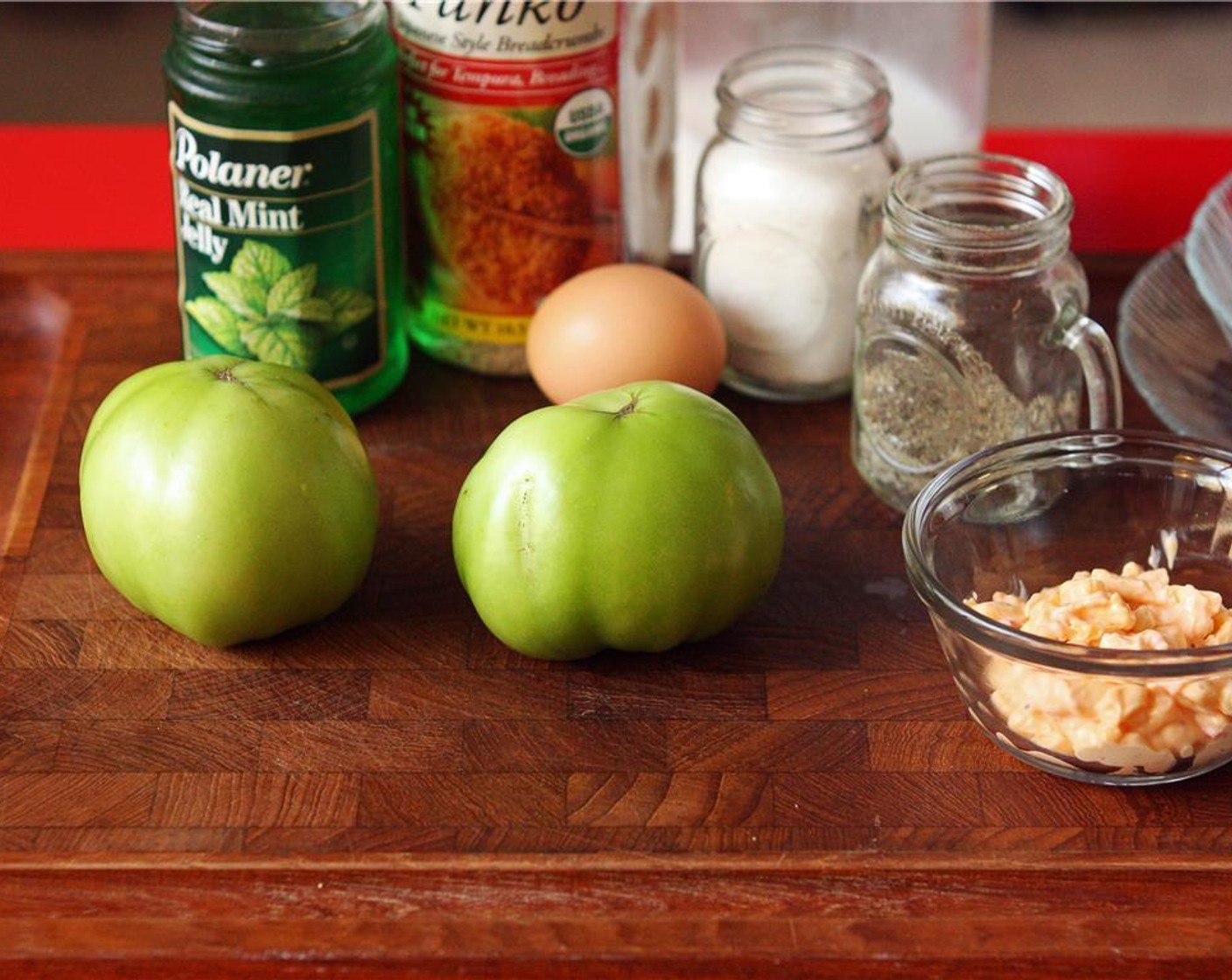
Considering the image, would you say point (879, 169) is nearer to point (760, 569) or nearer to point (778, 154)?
point (778, 154)

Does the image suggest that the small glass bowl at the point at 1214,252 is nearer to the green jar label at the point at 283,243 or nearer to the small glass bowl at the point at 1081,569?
the small glass bowl at the point at 1081,569

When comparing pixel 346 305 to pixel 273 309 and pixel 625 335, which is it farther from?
pixel 625 335

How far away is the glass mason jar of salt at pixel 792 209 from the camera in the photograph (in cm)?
114

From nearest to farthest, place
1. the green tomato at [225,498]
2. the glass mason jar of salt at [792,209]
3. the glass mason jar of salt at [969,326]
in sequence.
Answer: the green tomato at [225,498] < the glass mason jar of salt at [969,326] < the glass mason jar of salt at [792,209]

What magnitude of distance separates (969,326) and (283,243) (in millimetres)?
430

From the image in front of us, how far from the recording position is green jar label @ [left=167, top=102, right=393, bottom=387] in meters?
1.07

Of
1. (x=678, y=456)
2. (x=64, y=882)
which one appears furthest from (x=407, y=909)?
(x=678, y=456)

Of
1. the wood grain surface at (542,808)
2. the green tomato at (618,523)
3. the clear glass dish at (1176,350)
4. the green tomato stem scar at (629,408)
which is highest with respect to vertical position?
the green tomato stem scar at (629,408)

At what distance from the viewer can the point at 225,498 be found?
91 centimetres

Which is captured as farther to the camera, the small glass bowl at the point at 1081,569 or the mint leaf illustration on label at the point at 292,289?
the mint leaf illustration on label at the point at 292,289

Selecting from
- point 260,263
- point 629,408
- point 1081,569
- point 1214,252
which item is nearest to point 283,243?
point 260,263

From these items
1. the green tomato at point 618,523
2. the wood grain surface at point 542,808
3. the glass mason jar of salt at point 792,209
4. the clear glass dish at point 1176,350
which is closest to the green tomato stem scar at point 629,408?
→ the green tomato at point 618,523

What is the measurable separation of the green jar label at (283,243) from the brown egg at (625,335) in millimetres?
126

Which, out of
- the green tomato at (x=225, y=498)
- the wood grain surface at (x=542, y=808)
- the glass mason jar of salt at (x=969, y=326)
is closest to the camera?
the wood grain surface at (x=542, y=808)
